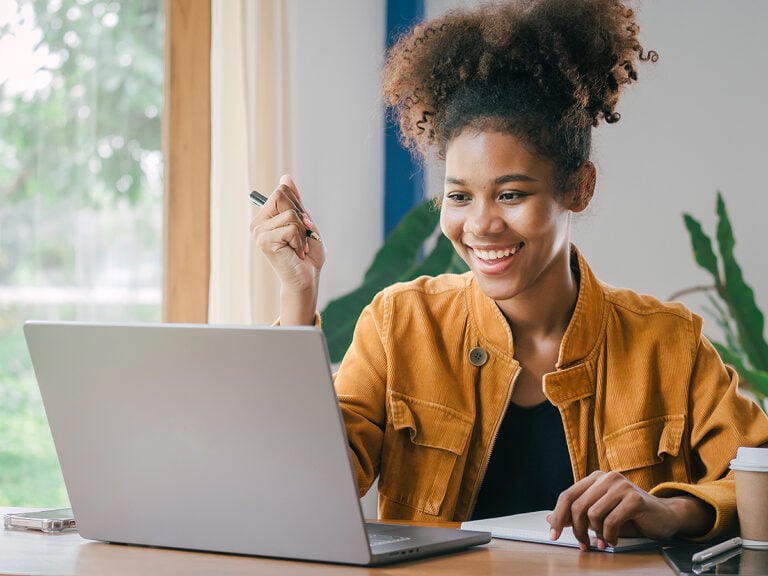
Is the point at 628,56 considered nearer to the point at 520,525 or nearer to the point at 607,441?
the point at 607,441

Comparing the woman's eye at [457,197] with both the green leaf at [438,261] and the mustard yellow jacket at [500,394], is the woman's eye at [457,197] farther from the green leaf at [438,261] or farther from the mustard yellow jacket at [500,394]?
the green leaf at [438,261]

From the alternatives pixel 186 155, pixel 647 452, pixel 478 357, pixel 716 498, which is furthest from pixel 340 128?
pixel 716 498

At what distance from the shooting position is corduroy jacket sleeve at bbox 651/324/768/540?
4.74 ft

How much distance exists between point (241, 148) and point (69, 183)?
432 mm

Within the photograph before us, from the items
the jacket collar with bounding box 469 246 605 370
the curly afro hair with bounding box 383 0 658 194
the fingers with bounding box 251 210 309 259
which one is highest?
the curly afro hair with bounding box 383 0 658 194

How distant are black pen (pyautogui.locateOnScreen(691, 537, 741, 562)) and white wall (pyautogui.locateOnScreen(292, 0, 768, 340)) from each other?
1968 millimetres

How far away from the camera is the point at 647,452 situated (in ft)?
5.01

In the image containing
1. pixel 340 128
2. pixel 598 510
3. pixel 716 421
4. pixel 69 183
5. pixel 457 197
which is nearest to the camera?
pixel 598 510

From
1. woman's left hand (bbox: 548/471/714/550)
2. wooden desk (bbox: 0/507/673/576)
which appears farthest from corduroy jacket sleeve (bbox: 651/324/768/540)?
wooden desk (bbox: 0/507/673/576)

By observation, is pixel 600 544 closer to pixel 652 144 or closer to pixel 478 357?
pixel 478 357

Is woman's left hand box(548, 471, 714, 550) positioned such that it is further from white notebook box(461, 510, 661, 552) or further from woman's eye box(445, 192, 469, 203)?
woman's eye box(445, 192, 469, 203)

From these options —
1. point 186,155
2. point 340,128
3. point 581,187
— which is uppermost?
point 340,128

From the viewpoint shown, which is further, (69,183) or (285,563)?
(69,183)

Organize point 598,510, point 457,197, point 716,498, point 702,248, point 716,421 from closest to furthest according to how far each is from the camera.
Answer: point 598,510 → point 716,498 → point 716,421 → point 457,197 → point 702,248
